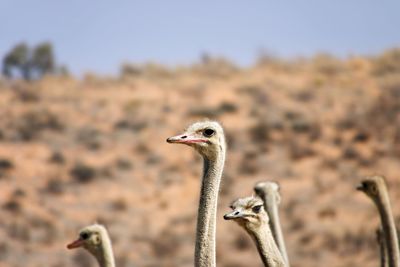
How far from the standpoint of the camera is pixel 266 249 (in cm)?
533

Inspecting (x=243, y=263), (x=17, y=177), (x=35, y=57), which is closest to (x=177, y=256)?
(x=243, y=263)

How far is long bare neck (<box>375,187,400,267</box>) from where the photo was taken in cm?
735

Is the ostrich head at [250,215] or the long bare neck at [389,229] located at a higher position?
the long bare neck at [389,229]

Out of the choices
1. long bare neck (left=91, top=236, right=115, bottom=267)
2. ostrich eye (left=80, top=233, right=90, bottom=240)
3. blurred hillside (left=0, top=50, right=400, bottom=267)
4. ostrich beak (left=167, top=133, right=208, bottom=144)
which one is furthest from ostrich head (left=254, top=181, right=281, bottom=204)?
blurred hillside (left=0, top=50, right=400, bottom=267)

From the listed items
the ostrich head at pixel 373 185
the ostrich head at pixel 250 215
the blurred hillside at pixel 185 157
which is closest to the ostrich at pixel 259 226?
the ostrich head at pixel 250 215

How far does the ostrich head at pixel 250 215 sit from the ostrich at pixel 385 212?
2.16 meters

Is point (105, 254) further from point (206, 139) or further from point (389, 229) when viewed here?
point (206, 139)

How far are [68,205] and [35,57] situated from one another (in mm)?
16497

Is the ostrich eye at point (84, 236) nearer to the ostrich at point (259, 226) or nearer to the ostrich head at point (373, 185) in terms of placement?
the ostrich head at point (373, 185)

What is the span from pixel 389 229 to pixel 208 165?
253 centimetres

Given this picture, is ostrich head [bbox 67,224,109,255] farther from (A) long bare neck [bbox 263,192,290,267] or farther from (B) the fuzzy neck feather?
(A) long bare neck [bbox 263,192,290,267]

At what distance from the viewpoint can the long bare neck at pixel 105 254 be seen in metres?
7.96

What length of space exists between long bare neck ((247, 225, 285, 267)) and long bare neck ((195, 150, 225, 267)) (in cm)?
22

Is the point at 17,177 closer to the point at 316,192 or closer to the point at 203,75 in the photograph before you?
the point at 316,192
